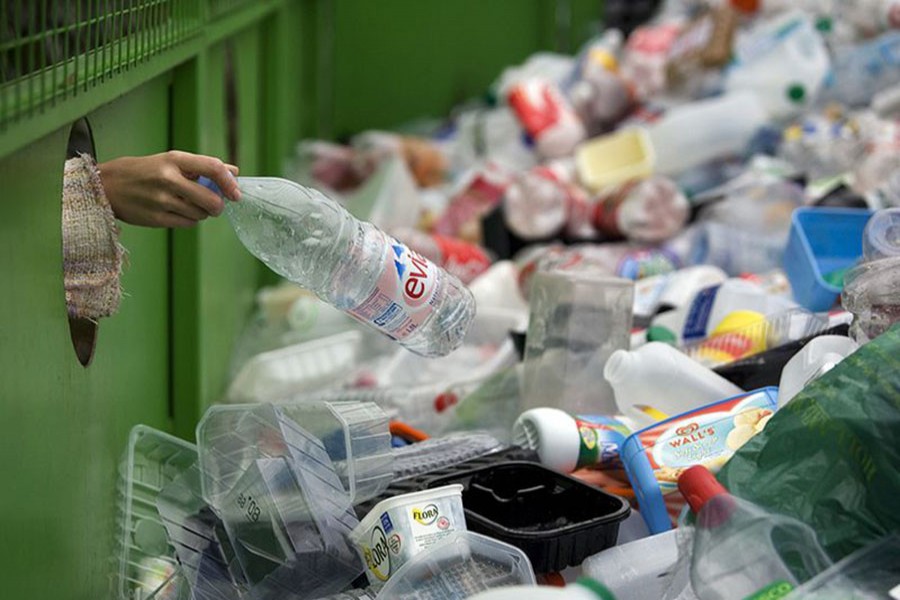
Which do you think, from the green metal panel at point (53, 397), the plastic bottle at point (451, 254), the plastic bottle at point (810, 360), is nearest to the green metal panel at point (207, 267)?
the green metal panel at point (53, 397)

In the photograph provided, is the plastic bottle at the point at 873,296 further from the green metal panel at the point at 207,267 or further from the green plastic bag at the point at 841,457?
the green metal panel at the point at 207,267

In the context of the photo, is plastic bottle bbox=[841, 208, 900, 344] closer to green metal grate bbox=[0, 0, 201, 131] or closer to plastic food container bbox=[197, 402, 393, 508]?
plastic food container bbox=[197, 402, 393, 508]

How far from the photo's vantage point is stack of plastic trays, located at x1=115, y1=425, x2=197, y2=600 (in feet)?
6.91

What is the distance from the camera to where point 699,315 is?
284 cm

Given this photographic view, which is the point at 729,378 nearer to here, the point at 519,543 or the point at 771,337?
the point at 771,337

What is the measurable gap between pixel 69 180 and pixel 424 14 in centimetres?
469

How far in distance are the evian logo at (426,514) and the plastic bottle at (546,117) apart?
11.2ft

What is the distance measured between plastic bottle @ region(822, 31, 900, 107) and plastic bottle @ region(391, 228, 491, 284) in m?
1.71

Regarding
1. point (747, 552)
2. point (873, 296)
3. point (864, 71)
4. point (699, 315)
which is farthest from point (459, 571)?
point (864, 71)

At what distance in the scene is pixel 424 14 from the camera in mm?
6434

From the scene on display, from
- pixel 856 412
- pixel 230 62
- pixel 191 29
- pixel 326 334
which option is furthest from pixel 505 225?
pixel 856 412

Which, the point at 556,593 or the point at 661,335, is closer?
the point at 556,593

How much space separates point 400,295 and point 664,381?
558mm

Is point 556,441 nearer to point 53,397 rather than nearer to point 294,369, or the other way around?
point 53,397
